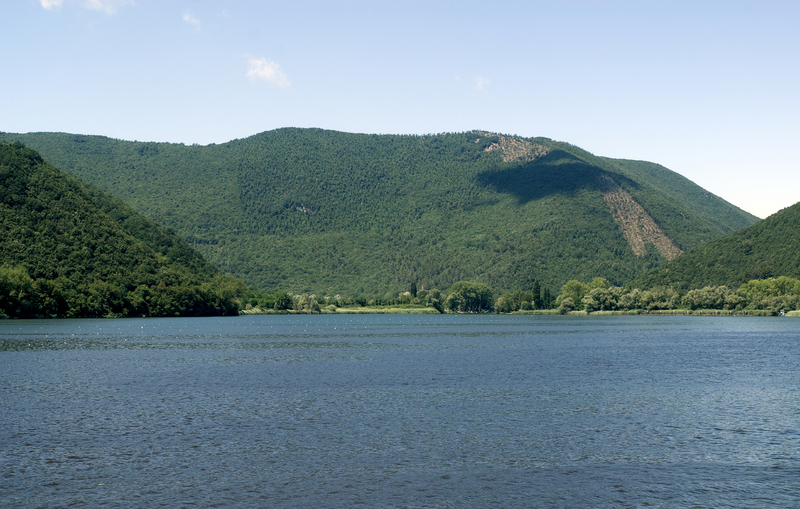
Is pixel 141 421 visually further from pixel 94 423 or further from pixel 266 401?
pixel 266 401

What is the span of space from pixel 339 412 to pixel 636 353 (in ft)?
177

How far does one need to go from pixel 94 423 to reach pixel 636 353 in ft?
212

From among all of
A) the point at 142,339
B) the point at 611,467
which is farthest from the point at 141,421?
the point at 142,339

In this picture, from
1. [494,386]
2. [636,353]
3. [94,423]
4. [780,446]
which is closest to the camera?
[780,446]

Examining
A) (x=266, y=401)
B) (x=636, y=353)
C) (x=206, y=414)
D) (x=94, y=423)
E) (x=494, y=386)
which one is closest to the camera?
(x=94, y=423)

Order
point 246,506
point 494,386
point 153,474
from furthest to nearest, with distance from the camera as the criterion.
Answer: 1. point 494,386
2. point 153,474
3. point 246,506

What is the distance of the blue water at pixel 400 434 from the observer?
83.6ft

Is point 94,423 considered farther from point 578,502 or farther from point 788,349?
point 788,349

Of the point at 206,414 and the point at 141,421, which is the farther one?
the point at 206,414

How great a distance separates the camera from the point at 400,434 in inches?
1394

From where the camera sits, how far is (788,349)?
89500 mm

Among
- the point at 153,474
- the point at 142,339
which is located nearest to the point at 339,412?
the point at 153,474

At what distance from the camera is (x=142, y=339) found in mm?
110875

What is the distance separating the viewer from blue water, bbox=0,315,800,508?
25.5m
